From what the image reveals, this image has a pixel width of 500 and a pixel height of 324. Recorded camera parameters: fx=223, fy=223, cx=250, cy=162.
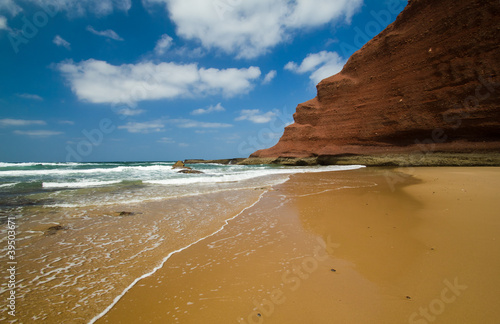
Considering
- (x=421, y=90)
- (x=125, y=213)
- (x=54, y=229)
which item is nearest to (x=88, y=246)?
(x=54, y=229)

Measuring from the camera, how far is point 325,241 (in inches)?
133

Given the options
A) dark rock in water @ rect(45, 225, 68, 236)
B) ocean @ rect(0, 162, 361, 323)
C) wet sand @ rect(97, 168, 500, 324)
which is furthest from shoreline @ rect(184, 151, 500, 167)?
dark rock in water @ rect(45, 225, 68, 236)

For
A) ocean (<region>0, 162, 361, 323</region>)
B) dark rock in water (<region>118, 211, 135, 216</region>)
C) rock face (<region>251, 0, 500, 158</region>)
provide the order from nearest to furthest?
1. ocean (<region>0, 162, 361, 323</region>)
2. dark rock in water (<region>118, 211, 135, 216</region>)
3. rock face (<region>251, 0, 500, 158</region>)

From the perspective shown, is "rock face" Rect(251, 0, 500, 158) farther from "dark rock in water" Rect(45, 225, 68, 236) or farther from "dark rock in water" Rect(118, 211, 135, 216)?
"dark rock in water" Rect(45, 225, 68, 236)

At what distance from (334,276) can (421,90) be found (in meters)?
31.5

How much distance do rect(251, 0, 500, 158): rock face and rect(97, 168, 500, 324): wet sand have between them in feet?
81.1

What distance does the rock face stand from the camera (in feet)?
69.4

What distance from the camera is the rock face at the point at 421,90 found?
21141 millimetres

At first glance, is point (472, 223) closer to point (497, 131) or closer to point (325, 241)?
point (325, 241)

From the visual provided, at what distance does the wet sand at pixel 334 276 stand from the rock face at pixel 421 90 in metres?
24.7

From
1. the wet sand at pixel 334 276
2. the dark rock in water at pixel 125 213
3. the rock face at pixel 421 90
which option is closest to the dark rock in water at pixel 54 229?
the dark rock in water at pixel 125 213

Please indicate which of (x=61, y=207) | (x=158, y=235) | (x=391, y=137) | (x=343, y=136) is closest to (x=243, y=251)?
(x=158, y=235)

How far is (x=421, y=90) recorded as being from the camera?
25672 millimetres

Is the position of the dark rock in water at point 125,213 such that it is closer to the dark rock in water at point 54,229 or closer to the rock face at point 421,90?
the dark rock in water at point 54,229
